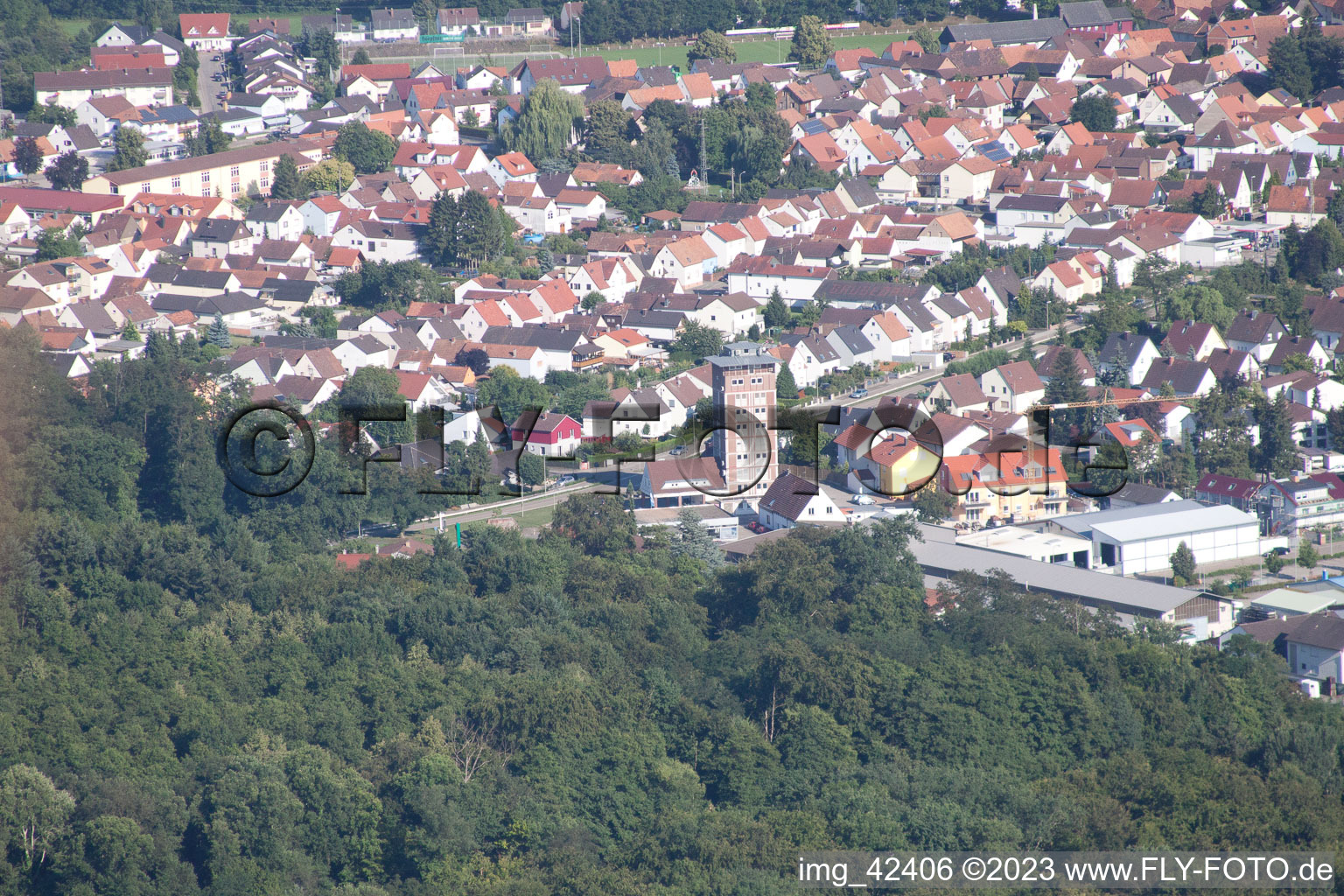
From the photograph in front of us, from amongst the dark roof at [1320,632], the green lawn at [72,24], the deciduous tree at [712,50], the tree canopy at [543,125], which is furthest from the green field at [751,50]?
the dark roof at [1320,632]

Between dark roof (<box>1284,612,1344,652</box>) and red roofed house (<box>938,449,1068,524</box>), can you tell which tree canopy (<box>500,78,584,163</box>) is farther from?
dark roof (<box>1284,612,1344,652</box>)

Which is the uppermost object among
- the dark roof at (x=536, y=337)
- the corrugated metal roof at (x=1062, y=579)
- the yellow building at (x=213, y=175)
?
the yellow building at (x=213, y=175)

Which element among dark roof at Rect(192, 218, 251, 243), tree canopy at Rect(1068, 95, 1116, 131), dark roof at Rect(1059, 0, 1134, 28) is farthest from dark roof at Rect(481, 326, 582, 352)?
dark roof at Rect(1059, 0, 1134, 28)

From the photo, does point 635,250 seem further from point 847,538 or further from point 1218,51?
point 1218,51

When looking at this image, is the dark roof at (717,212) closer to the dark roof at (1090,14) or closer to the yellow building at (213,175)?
the yellow building at (213,175)

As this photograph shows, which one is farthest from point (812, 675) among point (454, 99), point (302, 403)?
point (454, 99)

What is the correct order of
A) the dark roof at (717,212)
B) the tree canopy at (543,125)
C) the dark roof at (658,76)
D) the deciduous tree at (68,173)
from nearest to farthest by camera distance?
the dark roof at (717,212) < the deciduous tree at (68,173) < the tree canopy at (543,125) < the dark roof at (658,76)

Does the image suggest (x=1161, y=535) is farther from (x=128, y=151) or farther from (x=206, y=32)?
(x=206, y=32)
